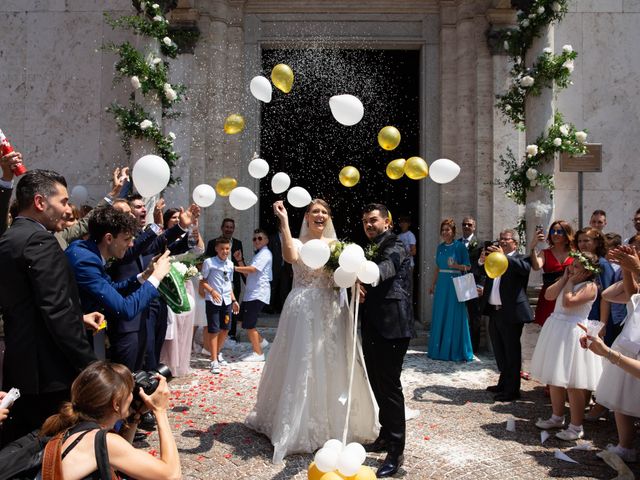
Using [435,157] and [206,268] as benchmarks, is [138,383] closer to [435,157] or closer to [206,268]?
[206,268]

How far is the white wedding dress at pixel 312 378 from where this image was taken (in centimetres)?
485

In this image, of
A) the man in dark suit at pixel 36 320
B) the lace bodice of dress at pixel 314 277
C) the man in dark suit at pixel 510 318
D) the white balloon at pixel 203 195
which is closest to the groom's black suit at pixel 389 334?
the lace bodice of dress at pixel 314 277

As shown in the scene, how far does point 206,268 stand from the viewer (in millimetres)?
7910

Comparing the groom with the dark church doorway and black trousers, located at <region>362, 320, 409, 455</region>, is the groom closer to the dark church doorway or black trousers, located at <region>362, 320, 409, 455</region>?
black trousers, located at <region>362, 320, 409, 455</region>

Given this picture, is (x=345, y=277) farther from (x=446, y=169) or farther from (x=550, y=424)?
(x=550, y=424)

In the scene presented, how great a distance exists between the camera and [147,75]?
8.55 meters

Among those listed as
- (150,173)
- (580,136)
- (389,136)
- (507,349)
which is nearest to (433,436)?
(507,349)

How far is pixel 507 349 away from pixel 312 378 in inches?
106

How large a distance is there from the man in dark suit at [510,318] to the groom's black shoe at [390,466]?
2360 mm

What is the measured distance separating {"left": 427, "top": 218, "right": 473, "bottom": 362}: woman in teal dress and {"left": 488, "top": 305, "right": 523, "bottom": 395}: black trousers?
143 centimetres

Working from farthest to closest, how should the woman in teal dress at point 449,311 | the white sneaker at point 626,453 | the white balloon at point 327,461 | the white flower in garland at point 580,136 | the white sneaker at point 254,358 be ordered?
the woman in teal dress at point 449,311
the white sneaker at point 254,358
the white flower in garland at point 580,136
the white sneaker at point 626,453
the white balloon at point 327,461

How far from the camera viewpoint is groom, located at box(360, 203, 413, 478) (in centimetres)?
454

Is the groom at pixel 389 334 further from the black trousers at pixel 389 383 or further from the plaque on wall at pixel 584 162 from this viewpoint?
the plaque on wall at pixel 584 162

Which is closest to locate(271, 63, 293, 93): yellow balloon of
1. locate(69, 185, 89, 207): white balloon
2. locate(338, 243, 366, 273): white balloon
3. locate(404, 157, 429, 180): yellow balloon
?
locate(404, 157, 429, 180): yellow balloon
